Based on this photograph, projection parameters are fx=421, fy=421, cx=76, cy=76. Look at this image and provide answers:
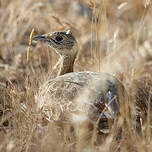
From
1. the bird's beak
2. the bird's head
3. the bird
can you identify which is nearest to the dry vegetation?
the bird

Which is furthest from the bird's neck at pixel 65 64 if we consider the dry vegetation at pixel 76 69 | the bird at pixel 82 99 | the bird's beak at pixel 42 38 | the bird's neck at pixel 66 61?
the bird at pixel 82 99

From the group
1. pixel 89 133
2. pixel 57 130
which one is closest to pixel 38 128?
pixel 57 130

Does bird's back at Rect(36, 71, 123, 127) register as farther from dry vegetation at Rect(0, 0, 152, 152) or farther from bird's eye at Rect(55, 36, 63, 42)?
bird's eye at Rect(55, 36, 63, 42)

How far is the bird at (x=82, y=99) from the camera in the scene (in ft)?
Result: 12.1

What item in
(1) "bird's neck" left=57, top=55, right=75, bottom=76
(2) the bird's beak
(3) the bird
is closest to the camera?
(3) the bird

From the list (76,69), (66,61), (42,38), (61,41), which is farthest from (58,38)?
(76,69)

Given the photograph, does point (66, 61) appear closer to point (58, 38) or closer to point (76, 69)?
point (58, 38)

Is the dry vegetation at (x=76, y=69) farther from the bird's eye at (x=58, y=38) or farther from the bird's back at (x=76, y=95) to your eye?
the bird's eye at (x=58, y=38)

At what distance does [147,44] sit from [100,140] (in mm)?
1244

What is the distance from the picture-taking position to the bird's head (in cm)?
495

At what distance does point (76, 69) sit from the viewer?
5.65m

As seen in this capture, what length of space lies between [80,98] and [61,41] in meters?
1.44

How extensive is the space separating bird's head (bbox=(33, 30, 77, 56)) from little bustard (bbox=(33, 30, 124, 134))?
2.56 feet

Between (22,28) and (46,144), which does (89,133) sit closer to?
(46,144)
